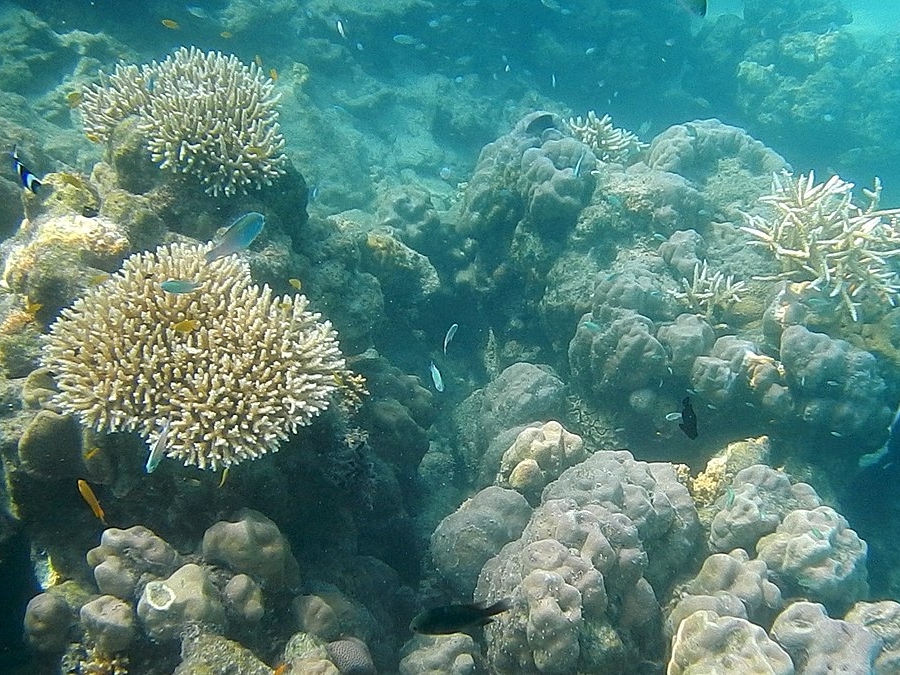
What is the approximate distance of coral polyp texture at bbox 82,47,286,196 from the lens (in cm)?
478

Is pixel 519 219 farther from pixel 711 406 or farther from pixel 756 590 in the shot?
pixel 756 590

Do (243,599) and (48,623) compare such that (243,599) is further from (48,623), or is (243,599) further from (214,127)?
(214,127)

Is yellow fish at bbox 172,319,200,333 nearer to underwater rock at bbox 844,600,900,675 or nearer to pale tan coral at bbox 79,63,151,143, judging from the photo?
pale tan coral at bbox 79,63,151,143

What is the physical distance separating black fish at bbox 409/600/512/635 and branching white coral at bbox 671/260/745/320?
186 inches

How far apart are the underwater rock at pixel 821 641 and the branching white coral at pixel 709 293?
333cm

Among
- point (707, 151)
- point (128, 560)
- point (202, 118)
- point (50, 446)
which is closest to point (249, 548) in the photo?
point (128, 560)

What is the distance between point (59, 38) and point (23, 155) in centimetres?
658

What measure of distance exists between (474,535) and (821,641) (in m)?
2.34

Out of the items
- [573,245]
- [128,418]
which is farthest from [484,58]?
[128,418]

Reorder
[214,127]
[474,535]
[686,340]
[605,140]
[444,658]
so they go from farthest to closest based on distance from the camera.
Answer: [605,140]
[686,340]
[214,127]
[474,535]
[444,658]

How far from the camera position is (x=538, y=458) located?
16.9 feet

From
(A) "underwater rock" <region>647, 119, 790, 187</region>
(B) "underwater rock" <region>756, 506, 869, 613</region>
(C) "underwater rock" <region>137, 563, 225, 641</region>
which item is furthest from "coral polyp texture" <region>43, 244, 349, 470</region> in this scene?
(A) "underwater rock" <region>647, 119, 790, 187</region>

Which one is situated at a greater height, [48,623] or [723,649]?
[723,649]

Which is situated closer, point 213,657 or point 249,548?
point 213,657
